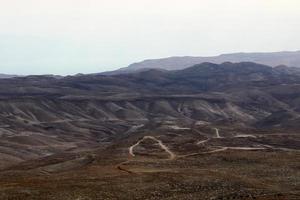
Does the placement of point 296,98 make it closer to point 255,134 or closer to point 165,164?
point 255,134

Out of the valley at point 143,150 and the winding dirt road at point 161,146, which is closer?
the valley at point 143,150

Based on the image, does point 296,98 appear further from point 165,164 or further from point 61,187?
point 61,187

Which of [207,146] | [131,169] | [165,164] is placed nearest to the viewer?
[131,169]

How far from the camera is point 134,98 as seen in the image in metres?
197

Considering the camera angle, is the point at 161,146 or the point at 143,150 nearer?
the point at 143,150

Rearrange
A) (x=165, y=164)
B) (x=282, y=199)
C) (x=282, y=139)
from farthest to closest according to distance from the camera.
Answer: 1. (x=282, y=139)
2. (x=165, y=164)
3. (x=282, y=199)

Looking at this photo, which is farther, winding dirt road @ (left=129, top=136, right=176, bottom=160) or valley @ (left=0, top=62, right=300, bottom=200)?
winding dirt road @ (left=129, top=136, right=176, bottom=160)

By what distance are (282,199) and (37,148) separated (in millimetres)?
86328

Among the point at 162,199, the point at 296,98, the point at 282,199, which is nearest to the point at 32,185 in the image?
the point at 162,199

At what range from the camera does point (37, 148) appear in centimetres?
12400

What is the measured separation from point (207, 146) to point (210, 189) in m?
41.3

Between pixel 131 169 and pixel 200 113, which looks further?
pixel 200 113

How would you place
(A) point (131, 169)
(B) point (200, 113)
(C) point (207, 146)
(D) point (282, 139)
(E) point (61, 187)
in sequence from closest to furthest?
(E) point (61, 187) → (A) point (131, 169) → (C) point (207, 146) → (D) point (282, 139) → (B) point (200, 113)

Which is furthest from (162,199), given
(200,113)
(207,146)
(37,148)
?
(200,113)
